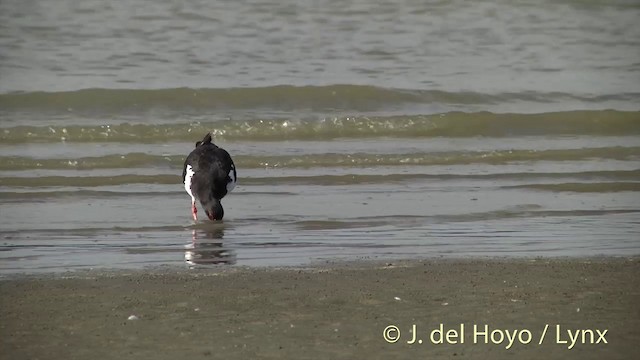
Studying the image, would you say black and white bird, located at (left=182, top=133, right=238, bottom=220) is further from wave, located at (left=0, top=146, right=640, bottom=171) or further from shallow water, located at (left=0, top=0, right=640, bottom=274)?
wave, located at (left=0, top=146, right=640, bottom=171)

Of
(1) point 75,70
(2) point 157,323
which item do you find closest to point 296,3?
(1) point 75,70

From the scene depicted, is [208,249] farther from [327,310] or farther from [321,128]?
[321,128]

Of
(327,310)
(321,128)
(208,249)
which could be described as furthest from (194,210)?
(321,128)

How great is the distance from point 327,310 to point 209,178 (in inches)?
163

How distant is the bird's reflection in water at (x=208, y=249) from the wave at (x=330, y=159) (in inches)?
110

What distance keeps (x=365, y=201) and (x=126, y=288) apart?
3715 millimetres

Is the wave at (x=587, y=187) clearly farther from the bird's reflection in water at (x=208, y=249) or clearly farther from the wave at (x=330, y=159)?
the bird's reflection in water at (x=208, y=249)

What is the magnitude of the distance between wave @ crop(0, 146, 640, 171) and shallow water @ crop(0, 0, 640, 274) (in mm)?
35

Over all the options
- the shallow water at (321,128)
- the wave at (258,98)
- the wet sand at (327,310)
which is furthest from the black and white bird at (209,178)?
the wave at (258,98)

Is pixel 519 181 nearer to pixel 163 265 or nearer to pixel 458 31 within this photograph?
pixel 163 265

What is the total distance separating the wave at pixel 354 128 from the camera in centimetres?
1320

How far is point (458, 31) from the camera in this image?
18.3 metres

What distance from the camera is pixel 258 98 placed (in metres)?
14.7

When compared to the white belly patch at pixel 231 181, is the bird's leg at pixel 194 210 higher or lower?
lower
